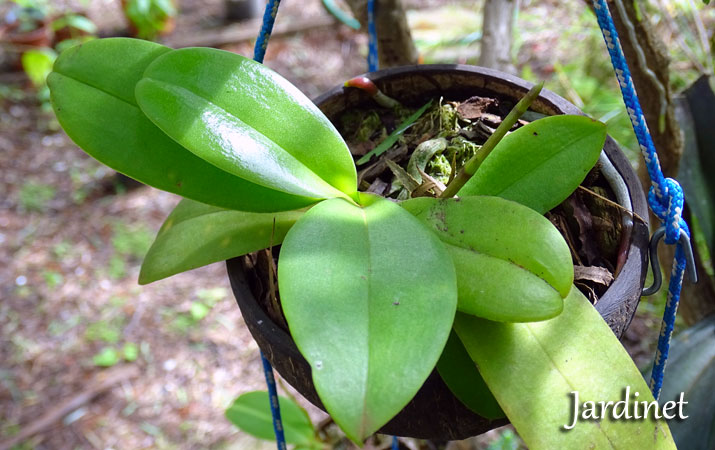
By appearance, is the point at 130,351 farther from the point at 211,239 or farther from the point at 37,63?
the point at 37,63

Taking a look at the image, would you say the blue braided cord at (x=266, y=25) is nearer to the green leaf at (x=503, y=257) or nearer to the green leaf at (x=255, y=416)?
the green leaf at (x=503, y=257)

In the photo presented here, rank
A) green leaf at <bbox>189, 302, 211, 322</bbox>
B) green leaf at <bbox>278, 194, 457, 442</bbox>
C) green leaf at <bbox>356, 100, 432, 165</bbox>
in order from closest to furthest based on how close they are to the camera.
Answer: green leaf at <bbox>278, 194, 457, 442</bbox> < green leaf at <bbox>356, 100, 432, 165</bbox> < green leaf at <bbox>189, 302, 211, 322</bbox>

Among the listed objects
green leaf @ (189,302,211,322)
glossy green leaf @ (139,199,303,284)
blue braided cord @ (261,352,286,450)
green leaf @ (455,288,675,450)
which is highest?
green leaf @ (455,288,675,450)

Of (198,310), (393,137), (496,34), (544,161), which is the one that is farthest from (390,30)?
(198,310)

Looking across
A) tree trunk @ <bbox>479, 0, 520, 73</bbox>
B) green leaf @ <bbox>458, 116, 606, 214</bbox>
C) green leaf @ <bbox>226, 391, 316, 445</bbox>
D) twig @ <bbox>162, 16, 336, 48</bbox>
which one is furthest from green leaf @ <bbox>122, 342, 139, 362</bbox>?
twig @ <bbox>162, 16, 336, 48</bbox>

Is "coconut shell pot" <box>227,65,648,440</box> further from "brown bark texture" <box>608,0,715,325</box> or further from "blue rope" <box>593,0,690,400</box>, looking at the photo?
"brown bark texture" <box>608,0,715,325</box>

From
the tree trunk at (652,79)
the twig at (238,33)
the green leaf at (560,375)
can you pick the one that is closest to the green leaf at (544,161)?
the green leaf at (560,375)
